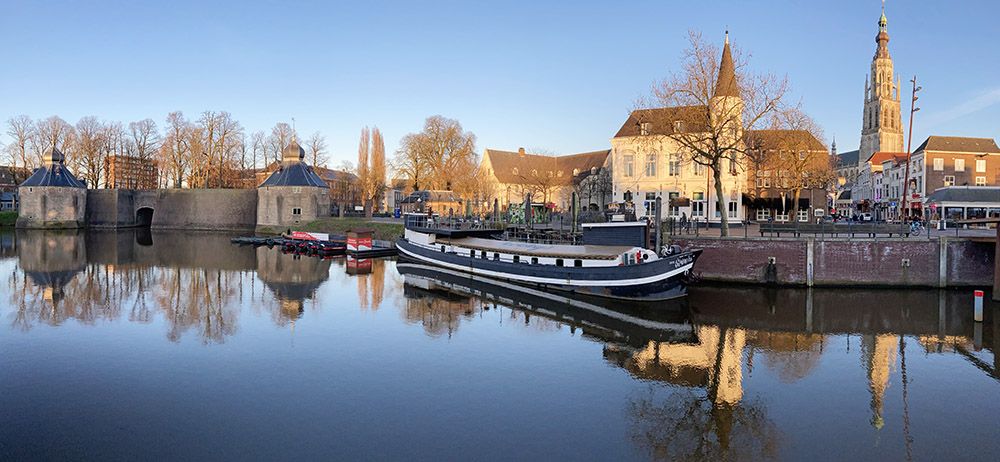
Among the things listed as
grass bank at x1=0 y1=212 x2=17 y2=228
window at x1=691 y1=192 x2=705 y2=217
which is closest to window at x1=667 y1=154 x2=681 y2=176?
window at x1=691 y1=192 x2=705 y2=217

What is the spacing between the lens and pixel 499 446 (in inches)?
396

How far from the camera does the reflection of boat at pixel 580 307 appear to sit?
62.5 feet

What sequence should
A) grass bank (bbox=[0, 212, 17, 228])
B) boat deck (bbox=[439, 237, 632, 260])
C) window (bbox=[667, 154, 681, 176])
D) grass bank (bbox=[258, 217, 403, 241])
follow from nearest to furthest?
boat deck (bbox=[439, 237, 632, 260]), grass bank (bbox=[258, 217, 403, 241]), window (bbox=[667, 154, 681, 176]), grass bank (bbox=[0, 212, 17, 228])

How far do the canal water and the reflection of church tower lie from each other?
0.06 metres

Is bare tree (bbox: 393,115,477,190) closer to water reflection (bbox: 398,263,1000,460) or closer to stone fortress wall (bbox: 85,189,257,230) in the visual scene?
stone fortress wall (bbox: 85,189,257,230)

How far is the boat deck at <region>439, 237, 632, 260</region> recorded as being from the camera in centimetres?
2467

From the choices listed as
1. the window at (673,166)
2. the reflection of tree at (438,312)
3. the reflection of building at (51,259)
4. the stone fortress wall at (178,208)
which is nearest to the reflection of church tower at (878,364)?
the reflection of tree at (438,312)

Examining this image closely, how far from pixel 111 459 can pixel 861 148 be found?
137m

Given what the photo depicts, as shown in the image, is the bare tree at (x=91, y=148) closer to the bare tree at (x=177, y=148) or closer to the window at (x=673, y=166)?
the bare tree at (x=177, y=148)

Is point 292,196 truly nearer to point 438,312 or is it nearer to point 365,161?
point 365,161

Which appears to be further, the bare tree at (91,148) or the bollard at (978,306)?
the bare tree at (91,148)

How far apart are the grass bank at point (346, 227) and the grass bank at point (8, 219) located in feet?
99.8

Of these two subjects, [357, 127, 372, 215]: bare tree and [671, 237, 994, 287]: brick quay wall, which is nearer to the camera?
[671, 237, 994, 287]: brick quay wall

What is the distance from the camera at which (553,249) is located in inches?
1063
